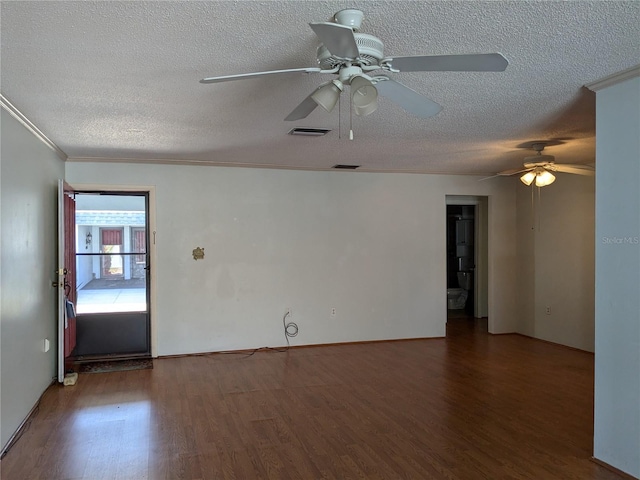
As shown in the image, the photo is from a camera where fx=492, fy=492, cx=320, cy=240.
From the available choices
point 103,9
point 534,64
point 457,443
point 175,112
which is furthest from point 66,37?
point 457,443

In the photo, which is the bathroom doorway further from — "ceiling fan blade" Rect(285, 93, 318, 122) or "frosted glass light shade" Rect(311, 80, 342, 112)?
"frosted glass light shade" Rect(311, 80, 342, 112)

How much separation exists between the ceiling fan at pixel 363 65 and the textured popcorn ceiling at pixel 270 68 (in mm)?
143

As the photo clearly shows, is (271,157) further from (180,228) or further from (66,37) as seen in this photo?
(66,37)

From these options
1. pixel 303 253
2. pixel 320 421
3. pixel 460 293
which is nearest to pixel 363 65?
pixel 320 421

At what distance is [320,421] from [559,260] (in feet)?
14.6

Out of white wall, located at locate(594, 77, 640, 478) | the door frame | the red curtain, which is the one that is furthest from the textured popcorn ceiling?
the red curtain

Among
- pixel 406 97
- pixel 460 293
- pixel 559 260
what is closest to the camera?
pixel 406 97

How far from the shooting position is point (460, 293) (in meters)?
9.33

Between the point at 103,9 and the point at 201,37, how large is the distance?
1.47ft

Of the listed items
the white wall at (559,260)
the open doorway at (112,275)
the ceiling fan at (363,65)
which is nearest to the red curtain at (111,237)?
the open doorway at (112,275)

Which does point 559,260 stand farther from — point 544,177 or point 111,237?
point 111,237

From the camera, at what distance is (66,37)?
2309 mm

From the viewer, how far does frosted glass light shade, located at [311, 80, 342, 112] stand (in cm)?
227

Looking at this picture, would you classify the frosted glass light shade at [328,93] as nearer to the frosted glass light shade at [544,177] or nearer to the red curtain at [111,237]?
the frosted glass light shade at [544,177]
